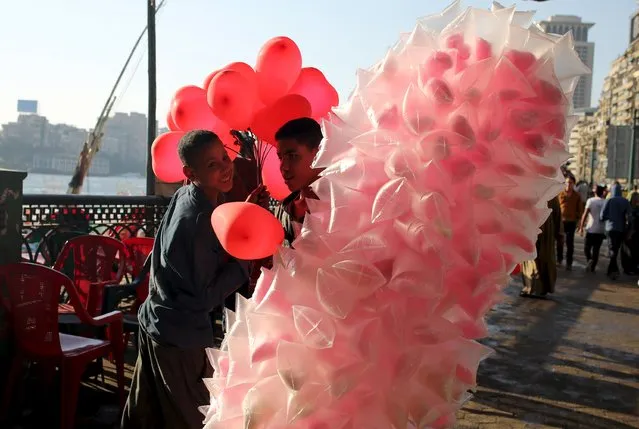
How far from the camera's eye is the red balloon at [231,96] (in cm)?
238

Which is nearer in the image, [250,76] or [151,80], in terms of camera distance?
[250,76]

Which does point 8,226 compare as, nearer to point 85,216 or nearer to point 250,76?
point 85,216

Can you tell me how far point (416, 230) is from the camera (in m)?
1.40

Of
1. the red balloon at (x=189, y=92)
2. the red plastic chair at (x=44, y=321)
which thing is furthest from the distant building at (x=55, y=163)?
the red balloon at (x=189, y=92)

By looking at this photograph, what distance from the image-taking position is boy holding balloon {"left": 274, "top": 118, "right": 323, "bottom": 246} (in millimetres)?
2361

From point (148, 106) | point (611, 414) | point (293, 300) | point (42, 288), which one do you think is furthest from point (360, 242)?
point (148, 106)

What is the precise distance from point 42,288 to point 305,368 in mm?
3043

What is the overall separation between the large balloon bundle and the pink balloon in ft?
3.85

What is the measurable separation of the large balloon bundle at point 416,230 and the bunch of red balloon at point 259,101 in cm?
96

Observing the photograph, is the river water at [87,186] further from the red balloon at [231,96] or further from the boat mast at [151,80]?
the red balloon at [231,96]

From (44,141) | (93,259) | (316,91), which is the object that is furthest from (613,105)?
(316,91)

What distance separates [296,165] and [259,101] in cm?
32

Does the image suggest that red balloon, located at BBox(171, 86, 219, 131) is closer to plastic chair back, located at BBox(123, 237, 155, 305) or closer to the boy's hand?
the boy's hand

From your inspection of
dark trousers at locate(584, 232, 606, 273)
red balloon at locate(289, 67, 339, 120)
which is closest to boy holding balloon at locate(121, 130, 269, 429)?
red balloon at locate(289, 67, 339, 120)
